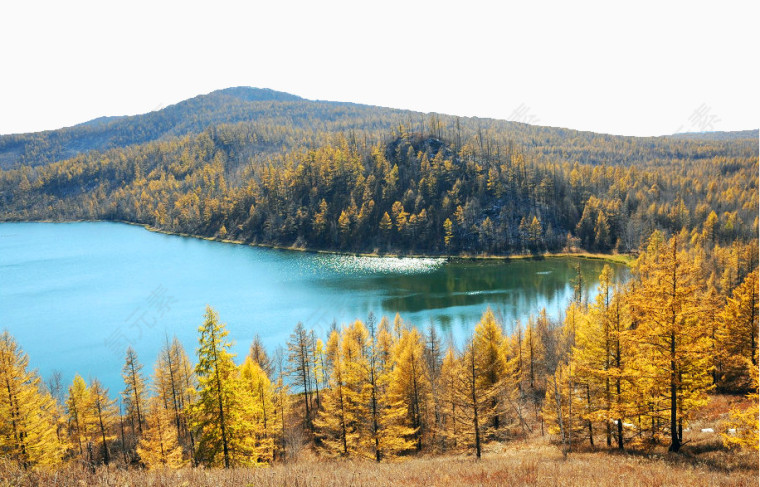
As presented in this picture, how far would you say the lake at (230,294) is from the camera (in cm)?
5653

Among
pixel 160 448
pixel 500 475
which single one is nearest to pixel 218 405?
pixel 160 448

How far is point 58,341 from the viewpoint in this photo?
56.7 metres

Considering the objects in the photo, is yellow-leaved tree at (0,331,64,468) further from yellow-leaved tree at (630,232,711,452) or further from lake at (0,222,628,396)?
yellow-leaved tree at (630,232,711,452)

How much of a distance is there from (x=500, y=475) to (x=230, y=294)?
229 feet

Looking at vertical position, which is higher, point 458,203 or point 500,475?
point 458,203

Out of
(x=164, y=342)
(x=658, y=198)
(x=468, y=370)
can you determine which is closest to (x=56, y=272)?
(x=164, y=342)

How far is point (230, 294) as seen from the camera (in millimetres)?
76625

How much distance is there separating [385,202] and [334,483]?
11627 centimetres

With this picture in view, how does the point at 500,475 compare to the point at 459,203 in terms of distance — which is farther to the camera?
the point at 459,203

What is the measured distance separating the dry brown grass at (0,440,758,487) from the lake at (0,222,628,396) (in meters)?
38.6

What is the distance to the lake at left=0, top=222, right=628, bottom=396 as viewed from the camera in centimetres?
5653

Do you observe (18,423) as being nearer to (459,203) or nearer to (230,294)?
(230,294)

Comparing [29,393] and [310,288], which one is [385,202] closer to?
[310,288]

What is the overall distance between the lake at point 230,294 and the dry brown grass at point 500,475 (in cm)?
3862
